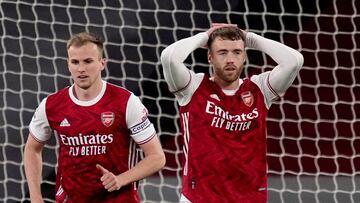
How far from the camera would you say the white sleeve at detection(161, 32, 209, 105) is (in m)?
3.32

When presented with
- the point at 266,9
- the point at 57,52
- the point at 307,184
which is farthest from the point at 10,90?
the point at 307,184

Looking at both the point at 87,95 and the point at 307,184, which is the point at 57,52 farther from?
the point at 87,95

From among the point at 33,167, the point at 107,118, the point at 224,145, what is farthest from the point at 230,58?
the point at 33,167

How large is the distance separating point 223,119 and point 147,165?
46 centimetres

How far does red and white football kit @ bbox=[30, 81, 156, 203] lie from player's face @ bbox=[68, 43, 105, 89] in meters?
0.11

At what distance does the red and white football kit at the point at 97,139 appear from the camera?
3053 mm

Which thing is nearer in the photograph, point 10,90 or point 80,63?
point 80,63

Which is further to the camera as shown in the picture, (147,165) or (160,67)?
(160,67)

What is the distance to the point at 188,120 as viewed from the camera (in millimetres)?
3363

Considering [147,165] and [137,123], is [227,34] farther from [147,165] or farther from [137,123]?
[147,165]

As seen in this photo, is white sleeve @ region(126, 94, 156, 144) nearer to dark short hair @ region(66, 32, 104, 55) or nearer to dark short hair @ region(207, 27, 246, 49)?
dark short hair @ region(66, 32, 104, 55)

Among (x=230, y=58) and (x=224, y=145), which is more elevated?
(x=230, y=58)

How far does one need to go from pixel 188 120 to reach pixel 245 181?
1.02 ft

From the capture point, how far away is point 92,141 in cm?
304
